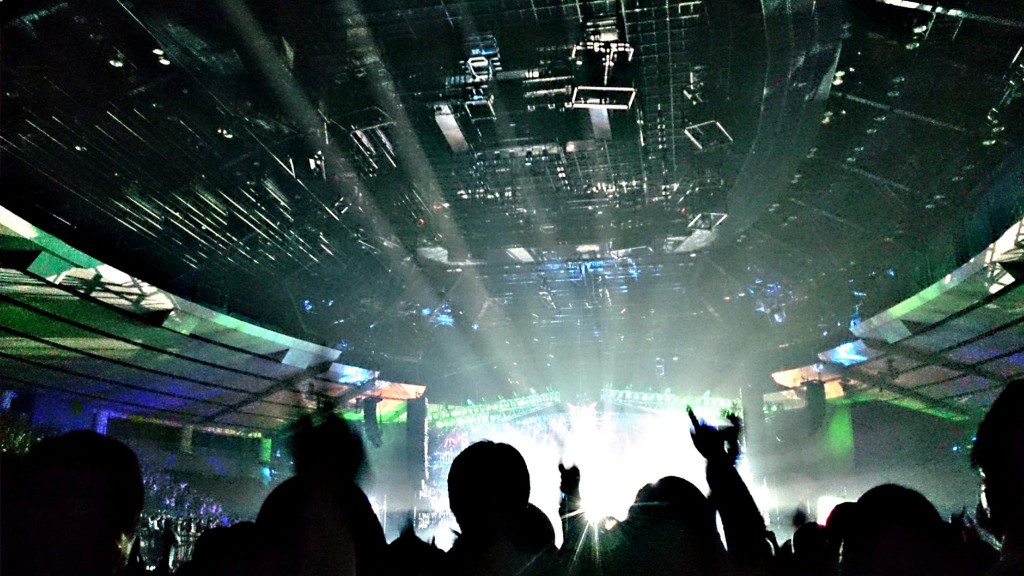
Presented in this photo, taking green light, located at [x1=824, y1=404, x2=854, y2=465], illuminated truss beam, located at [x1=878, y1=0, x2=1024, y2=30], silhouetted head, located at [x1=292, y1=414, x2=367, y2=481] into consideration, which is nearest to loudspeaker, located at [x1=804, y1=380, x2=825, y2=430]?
green light, located at [x1=824, y1=404, x2=854, y2=465]

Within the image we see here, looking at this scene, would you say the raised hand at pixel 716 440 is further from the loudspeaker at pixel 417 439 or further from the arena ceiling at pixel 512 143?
the loudspeaker at pixel 417 439

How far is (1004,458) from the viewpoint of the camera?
118cm

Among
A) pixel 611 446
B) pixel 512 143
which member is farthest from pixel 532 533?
pixel 611 446

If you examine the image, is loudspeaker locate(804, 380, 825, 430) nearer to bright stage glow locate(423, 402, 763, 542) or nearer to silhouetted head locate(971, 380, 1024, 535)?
bright stage glow locate(423, 402, 763, 542)

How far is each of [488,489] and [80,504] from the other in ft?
3.27

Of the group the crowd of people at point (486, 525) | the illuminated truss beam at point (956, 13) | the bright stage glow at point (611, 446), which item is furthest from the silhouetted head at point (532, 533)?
the bright stage glow at point (611, 446)

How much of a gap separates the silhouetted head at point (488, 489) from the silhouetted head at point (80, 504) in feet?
2.84

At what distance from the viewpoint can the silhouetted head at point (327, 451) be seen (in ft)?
4.75

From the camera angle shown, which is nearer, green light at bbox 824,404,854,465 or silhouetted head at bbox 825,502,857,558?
silhouetted head at bbox 825,502,857,558

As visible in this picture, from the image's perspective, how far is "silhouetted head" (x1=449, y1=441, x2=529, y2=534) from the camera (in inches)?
74.9

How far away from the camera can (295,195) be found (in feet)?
22.8

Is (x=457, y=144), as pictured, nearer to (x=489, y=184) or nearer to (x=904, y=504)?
(x=489, y=184)

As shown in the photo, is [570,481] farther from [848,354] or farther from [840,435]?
[840,435]

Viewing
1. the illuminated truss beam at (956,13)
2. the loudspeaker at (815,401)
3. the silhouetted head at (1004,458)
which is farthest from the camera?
the loudspeaker at (815,401)
